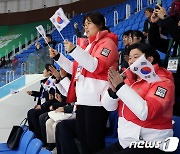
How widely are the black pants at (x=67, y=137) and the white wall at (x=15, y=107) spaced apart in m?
2.76

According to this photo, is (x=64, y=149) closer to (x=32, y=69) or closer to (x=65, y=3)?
(x=32, y=69)

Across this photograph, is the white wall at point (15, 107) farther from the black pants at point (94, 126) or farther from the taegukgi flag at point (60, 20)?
the black pants at point (94, 126)

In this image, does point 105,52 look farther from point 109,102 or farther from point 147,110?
point 147,110

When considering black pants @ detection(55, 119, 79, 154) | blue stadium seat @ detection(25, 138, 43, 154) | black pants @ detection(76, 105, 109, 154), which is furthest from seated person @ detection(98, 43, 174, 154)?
black pants @ detection(55, 119, 79, 154)

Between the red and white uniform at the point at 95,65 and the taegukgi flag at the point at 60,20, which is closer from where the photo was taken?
the red and white uniform at the point at 95,65

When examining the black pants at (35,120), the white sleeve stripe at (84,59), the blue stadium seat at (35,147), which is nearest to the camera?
the white sleeve stripe at (84,59)

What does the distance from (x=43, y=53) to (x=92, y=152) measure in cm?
374

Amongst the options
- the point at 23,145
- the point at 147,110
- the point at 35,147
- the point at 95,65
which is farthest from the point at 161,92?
the point at 23,145

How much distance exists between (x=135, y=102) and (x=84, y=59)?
488 mm

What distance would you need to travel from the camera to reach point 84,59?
1.84 meters

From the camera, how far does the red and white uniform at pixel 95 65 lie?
6.08 feet

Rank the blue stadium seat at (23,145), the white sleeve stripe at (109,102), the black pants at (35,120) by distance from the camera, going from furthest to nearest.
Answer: the black pants at (35,120), the blue stadium seat at (23,145), the white sleeve stripe at (109,102)

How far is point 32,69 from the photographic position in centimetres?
590

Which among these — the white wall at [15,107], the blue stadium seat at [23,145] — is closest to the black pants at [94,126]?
the blue stadium seat at [23,145]
